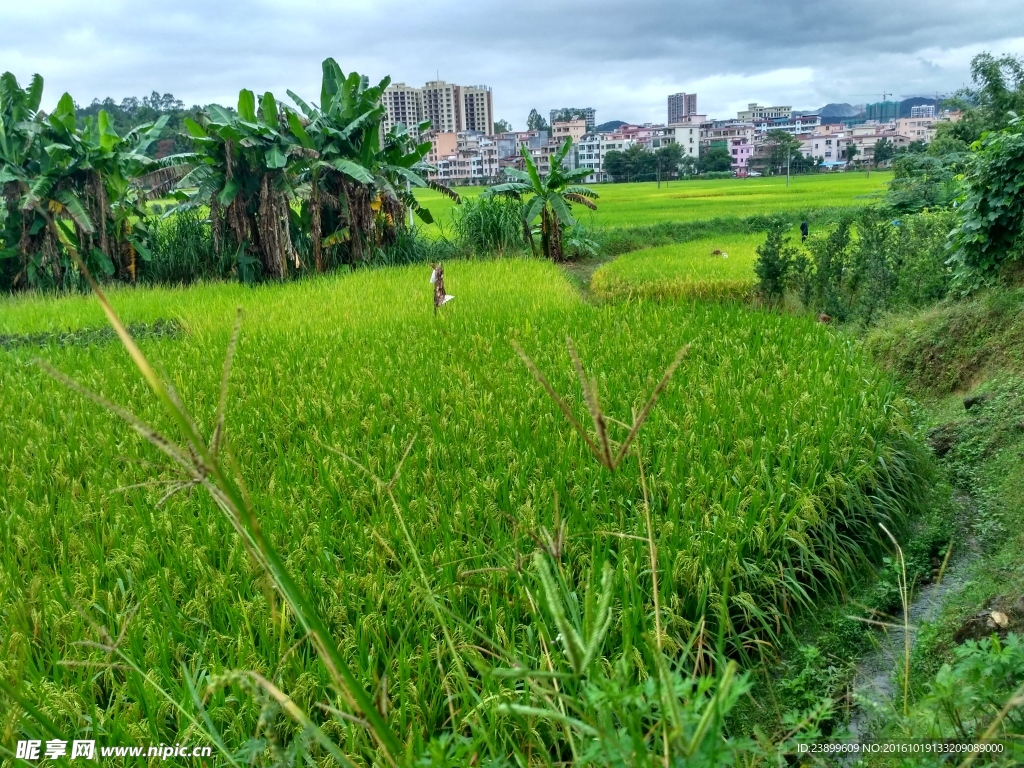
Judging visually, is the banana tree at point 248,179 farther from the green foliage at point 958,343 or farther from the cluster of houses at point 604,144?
the cluster of houses at point 604,144

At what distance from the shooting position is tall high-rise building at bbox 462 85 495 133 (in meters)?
77.4

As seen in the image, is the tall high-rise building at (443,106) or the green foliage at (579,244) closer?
the green foliage at (579,244)

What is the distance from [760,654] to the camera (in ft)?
7.95

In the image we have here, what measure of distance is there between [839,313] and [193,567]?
6144 millimetres

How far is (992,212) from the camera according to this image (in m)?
5.23

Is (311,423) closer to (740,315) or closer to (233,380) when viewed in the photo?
(233,380)

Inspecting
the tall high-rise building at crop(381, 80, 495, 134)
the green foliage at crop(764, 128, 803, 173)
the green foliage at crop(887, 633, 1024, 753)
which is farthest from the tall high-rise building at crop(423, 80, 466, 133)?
the green foliage at crop(887, 633, 1024, 753)

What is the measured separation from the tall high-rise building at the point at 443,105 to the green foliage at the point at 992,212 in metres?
60.4

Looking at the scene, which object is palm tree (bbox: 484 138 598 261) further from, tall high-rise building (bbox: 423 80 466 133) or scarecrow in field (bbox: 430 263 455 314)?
tall high-rise building (bbox: 423 80 466 133)

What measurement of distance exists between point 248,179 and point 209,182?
20.2 inches

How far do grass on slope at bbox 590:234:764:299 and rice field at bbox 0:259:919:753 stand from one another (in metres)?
2.39

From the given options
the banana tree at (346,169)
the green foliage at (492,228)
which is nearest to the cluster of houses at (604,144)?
the green foliage at (492,228)

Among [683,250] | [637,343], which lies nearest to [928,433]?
[637,343]

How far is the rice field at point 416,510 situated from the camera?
1.93m
